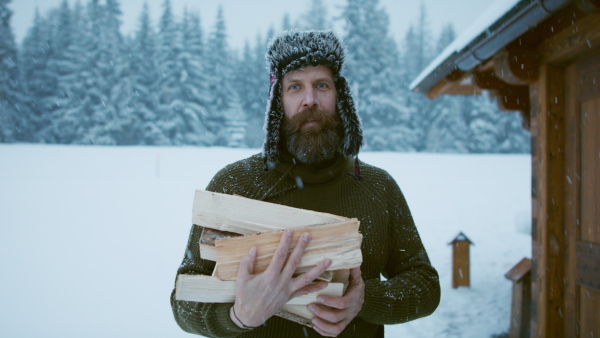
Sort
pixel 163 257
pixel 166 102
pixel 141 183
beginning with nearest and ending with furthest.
→ pixel 163 257
pixel 141 183
pixel 166 102

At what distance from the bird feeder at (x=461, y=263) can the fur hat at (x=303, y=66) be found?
4.81 m

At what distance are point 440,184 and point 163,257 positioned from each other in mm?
12013

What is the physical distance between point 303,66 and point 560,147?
116 inches

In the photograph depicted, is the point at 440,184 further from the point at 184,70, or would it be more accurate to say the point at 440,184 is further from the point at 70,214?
the point at 184,70

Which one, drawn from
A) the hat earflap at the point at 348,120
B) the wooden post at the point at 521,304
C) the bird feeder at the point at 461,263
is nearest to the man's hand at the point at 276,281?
the hat earflap at the point at 348,120

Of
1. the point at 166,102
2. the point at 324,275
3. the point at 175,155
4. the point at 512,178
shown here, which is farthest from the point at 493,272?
the point at 166,102

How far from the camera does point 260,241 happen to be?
1.09 m

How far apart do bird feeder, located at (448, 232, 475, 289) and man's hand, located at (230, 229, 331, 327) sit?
5641 millimetres

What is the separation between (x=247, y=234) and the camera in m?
1.19

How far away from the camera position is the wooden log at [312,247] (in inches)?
42.9

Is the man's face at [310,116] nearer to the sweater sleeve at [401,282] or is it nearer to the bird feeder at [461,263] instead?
the sweater sleeve at [401,282]

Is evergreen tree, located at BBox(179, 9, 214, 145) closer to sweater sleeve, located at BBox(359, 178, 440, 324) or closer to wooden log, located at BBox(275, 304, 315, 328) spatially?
sweater sleeve, located at BBox(359, 178, 440, 324)

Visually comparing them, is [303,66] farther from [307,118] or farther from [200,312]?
[200,312]

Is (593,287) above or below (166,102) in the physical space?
below
